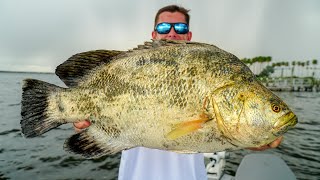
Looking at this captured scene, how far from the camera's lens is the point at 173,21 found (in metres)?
4.02

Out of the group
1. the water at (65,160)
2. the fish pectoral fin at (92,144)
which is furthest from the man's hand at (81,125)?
the water at (65,160)

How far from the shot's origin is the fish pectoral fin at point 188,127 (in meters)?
2.22

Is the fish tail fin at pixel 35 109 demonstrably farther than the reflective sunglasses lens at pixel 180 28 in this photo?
No

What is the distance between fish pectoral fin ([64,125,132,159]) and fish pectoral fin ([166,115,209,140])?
1.58 feet

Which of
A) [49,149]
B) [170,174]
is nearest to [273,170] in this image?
[170,174]

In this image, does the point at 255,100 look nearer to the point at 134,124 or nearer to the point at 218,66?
the point at 218,66

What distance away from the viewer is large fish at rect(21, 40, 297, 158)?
2244 millimetres

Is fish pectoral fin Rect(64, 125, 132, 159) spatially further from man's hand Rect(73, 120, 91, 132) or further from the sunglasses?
the sunglasses

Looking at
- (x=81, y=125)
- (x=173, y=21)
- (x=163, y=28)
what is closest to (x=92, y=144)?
(x=81, y=125)

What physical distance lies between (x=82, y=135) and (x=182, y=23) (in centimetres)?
208

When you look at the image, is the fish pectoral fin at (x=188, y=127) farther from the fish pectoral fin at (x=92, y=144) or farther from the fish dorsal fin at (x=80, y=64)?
the fish dorsal fin at (x=80, y=64)

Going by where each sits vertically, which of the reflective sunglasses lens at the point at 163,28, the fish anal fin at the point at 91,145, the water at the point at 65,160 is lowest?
the water at the point at 65,160

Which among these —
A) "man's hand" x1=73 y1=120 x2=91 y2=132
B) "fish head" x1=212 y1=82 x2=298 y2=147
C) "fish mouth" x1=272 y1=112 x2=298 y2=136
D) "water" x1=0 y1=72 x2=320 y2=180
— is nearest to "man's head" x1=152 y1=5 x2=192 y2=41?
"man's hand" x1=73 y1=120 x2=91 y2=132

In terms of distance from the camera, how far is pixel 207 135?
88.6 inches
